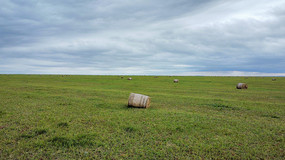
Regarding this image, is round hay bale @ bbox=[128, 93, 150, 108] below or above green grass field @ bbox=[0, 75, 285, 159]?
above

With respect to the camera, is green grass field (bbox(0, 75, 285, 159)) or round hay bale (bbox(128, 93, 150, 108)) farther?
round hay bale (bbox(128, 93, 150, 108))

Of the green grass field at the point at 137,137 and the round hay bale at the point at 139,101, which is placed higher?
the round hay bale at the point at 139,101

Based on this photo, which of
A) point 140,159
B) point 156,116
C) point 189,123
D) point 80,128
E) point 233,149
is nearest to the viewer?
point 140,159

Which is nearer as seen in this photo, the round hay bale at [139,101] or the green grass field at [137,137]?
the green grass field at [137,137]

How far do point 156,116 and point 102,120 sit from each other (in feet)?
9.83

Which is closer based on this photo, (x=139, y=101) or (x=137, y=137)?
(x=137, y=137)

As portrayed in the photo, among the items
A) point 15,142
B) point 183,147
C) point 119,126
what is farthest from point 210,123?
point 15,142

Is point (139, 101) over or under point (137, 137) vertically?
over

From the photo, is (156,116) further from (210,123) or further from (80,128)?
(80,128)

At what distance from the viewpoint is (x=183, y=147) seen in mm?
5781

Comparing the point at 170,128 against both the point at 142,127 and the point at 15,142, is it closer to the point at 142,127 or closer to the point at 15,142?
the point at 142,127

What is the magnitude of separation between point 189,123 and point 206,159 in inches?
133

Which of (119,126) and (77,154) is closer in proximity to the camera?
(77,154)

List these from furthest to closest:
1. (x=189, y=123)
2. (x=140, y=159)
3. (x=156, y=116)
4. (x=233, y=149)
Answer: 1. (x=156, y=116)
2. (x=189, y=123)
3. (x=233, y=149)
4. (x=140, y=159)
